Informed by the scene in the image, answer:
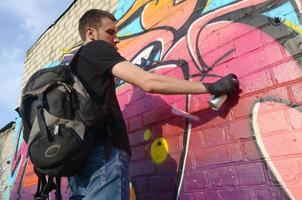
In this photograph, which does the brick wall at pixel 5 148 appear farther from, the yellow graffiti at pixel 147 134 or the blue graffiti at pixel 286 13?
the blue graffiti at pixel 286 13

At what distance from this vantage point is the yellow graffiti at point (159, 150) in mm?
2456

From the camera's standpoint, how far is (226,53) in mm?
2135

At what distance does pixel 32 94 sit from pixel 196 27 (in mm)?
1181

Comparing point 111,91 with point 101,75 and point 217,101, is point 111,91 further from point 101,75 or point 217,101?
point 217,101

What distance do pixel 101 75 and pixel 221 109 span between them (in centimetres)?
72

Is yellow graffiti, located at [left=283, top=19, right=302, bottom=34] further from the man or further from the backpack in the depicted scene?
the backpack

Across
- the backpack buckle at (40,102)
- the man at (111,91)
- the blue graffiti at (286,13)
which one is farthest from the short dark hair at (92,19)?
the blue graffiti at (286,13)

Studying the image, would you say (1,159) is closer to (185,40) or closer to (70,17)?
(70,17)

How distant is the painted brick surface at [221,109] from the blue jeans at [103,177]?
545mm

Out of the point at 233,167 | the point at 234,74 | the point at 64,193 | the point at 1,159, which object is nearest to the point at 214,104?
the point at 234,74

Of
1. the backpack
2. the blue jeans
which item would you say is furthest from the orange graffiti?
the blue jeans

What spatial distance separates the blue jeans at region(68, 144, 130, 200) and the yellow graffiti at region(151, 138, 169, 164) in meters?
0.59

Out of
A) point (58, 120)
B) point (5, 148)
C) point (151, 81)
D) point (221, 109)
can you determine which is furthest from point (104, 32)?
point (5, 148)

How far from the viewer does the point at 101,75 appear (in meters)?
1.92
